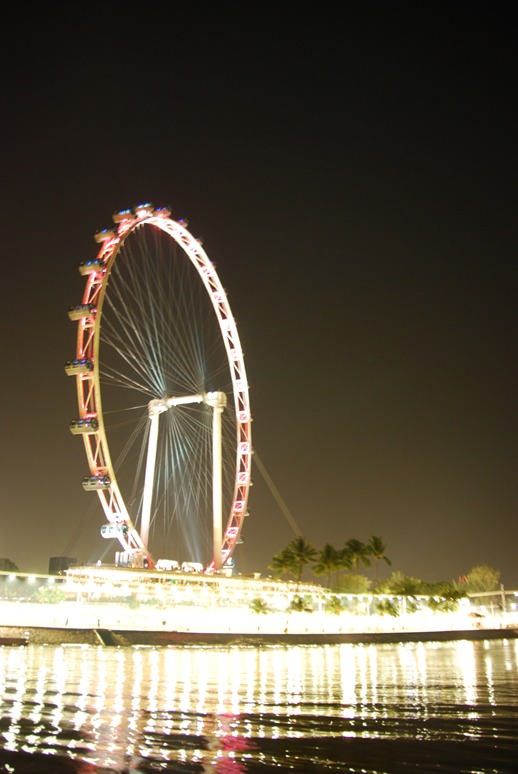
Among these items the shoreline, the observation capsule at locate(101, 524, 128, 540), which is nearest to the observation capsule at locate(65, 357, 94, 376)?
the observation capsule at locate(101, 524, 128, 540)

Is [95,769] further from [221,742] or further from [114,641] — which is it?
[114,641]

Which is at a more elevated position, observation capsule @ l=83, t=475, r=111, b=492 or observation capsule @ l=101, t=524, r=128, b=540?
observation capsule @ l=83, t=475, r=111, b=492

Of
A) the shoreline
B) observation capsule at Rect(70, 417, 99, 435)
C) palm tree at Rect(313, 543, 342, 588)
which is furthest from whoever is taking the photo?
palm tree at Rect(313, 543, 342, 588)

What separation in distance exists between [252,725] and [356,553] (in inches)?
3051

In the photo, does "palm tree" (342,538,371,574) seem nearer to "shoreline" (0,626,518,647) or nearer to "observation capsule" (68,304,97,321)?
"shoreline" (0,626,518,647)

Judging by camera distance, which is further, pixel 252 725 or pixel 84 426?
pixel 84 426

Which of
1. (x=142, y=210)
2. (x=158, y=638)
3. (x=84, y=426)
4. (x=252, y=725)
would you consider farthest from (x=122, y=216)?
(x=252, y=725)

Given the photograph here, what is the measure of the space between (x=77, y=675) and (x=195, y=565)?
4633cm

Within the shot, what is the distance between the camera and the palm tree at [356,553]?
85.3m

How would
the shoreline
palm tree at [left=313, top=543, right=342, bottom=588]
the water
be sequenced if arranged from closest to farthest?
the water < the shoreline < palm tree at [left=313, top=543, right=342, bottom=588]

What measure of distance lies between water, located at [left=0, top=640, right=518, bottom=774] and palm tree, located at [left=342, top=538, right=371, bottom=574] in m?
67.5

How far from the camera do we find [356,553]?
282 ft

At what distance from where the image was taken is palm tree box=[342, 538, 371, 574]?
85319 millimetres

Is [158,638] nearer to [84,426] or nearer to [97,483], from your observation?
[97,483]
